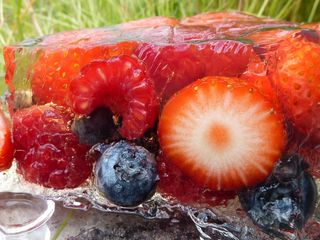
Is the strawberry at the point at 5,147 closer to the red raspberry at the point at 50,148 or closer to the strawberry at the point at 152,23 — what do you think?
the red raspberry at the point at 50,148

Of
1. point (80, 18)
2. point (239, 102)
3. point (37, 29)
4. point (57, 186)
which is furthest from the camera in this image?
point (80, 18)

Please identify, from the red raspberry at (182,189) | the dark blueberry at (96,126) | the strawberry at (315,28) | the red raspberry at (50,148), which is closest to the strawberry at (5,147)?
the red raspberry at (50,148)

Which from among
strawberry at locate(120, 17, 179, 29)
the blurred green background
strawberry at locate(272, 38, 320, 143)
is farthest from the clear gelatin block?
the blurred green background

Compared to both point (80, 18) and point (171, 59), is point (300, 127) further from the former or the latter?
point (80, 18)

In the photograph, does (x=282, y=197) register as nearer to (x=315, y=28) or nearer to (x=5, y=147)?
(x=315, y=28)

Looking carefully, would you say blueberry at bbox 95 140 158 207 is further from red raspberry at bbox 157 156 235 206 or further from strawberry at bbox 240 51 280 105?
strawberry at bbox 240 51 280 105

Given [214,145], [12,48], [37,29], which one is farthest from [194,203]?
[37,29]
